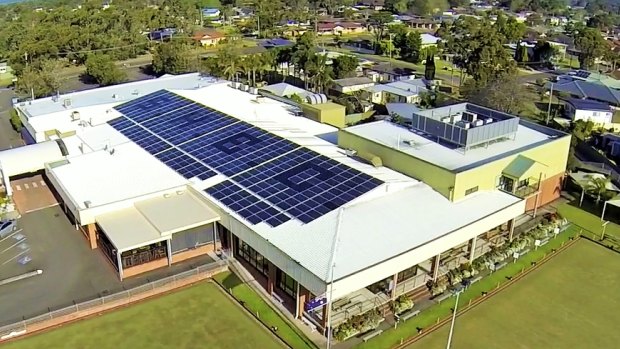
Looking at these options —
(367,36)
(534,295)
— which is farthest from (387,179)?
(367,36)

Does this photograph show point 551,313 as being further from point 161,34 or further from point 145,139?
point 161,34

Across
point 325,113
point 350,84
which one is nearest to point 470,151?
point 325,113

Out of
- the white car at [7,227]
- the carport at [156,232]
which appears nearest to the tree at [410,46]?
the carport at [156,232]

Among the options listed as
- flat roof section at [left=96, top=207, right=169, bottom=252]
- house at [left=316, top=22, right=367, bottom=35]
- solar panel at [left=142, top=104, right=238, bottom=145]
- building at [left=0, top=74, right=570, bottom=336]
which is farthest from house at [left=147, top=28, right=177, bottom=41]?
flat roof section at [left=96, top=207, right=169, bottom=252]

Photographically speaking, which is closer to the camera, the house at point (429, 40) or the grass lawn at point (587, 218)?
the grass lawn at point (587, 218)

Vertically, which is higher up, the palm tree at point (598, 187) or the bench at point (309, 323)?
the palm tree at point (598, 187)

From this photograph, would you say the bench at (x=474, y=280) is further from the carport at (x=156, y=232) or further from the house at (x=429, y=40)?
the house at (x=429, y=40)

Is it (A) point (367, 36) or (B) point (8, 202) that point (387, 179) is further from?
(A) point (367, 36)
